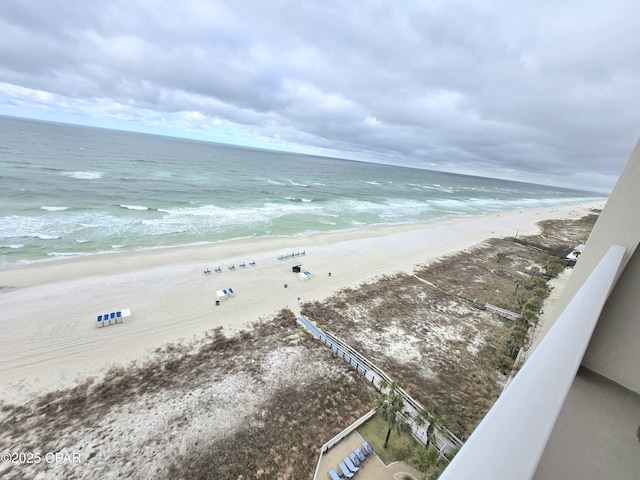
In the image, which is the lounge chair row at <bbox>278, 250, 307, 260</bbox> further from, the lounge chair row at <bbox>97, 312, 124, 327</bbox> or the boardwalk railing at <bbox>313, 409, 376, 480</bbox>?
the boardwalk railing at <bbox>313, 409, 376, 480</bbox>

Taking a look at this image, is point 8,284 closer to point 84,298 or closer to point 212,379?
point 84,298

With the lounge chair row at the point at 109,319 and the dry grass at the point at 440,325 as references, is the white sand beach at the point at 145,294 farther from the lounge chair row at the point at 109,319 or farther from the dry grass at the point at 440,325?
the dry grass at the point at 440,325

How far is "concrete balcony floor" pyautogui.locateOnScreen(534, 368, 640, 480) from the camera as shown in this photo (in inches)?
112

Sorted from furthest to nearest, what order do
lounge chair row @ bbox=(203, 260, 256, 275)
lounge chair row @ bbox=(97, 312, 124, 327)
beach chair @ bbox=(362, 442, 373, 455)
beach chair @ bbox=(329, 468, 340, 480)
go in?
lounge chair row @ bbox=(203, 260, 256, 275)
lounge chair row @ bbox=(97, 312, 124, 327)
beach chair @ bbox=(362, 442, 373, 455)
beach chair @ bbox=(329, 468, 340, 480)

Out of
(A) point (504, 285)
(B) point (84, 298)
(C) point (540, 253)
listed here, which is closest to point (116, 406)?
(B) point (84, 298)

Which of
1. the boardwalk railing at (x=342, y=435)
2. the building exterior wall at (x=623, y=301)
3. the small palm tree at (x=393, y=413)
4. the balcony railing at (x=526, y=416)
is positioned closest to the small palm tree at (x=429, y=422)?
the small palm tree at (x=393, y=413)

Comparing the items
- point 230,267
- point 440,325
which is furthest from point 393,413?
point 230,267

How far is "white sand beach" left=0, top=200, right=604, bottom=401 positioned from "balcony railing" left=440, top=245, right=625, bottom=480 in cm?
1752

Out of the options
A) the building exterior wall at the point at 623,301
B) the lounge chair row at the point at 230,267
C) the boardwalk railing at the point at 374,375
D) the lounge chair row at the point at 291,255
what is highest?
the building exterior wall at the point at 623,301

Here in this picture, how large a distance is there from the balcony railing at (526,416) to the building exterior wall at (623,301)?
2978mm

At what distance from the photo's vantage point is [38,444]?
34.7 feet

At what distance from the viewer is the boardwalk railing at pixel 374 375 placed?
11.3 m

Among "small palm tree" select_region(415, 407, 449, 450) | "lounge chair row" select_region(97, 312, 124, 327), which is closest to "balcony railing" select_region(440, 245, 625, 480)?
"small palm tree" select_region(415, 407, 449, 450)

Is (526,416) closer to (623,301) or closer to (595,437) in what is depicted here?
(595,437)
